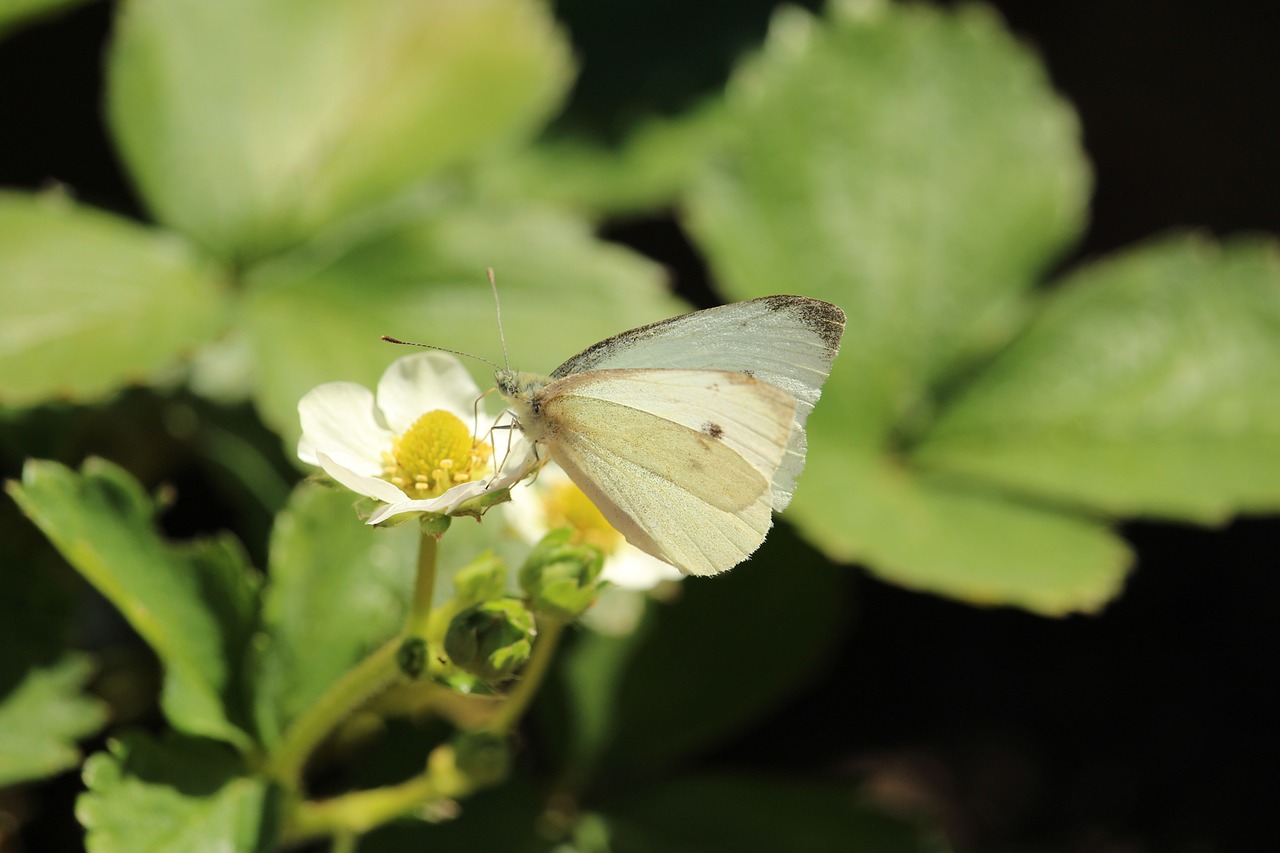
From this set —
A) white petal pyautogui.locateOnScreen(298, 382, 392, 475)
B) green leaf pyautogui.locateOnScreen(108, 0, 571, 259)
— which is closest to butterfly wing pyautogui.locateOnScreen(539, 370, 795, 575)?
white petal pyautogui.locateOnScreen(298, 382, 392, 475)

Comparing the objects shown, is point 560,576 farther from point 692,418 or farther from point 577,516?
point 577,516

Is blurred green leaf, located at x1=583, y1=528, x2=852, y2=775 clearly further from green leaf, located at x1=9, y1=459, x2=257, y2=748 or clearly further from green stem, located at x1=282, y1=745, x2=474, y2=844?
green leaf, located at x1=9, y1=459, x2=257, y2=748

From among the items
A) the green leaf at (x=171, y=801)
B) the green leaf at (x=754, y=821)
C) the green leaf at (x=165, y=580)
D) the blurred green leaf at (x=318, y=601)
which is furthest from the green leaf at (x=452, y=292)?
the green leaf at (x=754, y=821)

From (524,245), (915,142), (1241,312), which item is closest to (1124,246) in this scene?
(1241,312)

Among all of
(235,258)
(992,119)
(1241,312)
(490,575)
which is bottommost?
(490,575)

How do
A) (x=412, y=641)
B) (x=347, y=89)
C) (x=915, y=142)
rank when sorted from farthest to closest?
1. (x=915, y=142)
2. (x=347, y=89)
3. (x=412, y=641)

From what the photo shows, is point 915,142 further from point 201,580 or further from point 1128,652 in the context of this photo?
point 201,580
